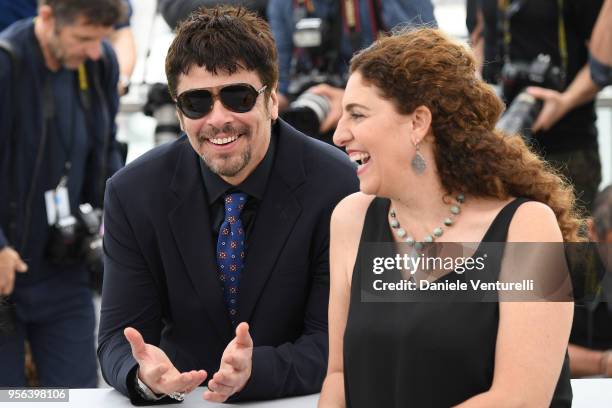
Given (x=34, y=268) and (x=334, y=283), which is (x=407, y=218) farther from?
(x=34, y=268)

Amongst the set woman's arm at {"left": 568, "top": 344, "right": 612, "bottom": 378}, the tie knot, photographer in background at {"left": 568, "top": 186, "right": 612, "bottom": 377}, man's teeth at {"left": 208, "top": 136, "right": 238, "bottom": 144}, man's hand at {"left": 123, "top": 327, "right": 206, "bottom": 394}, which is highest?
man's teeth at {"left": 208, "top": 136, "right": 238, "bottom": 144}

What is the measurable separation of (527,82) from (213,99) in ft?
5.95

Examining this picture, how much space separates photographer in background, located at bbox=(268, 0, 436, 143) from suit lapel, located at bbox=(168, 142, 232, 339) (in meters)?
1.41

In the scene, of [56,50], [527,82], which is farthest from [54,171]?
[527,82]

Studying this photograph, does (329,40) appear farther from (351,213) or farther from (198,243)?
(351,213)

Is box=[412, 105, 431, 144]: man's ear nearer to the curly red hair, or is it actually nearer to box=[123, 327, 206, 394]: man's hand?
the curly red hair

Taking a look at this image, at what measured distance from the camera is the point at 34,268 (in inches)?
151

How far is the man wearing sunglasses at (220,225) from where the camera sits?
2.51m

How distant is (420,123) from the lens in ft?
6.88

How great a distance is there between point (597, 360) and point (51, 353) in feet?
5.79

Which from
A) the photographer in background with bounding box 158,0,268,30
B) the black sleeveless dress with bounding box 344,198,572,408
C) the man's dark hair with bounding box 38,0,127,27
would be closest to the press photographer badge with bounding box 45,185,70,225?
the man's dark hair with bounding box 38,0,127,27

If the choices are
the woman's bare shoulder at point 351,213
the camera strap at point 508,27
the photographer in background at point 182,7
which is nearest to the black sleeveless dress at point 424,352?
the woman's bare shoulder at point 351,213

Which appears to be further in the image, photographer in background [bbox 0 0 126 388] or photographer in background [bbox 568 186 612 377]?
photographer in background [bbox 0 0 126 388]

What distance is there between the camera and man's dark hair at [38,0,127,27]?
3.76 meters
